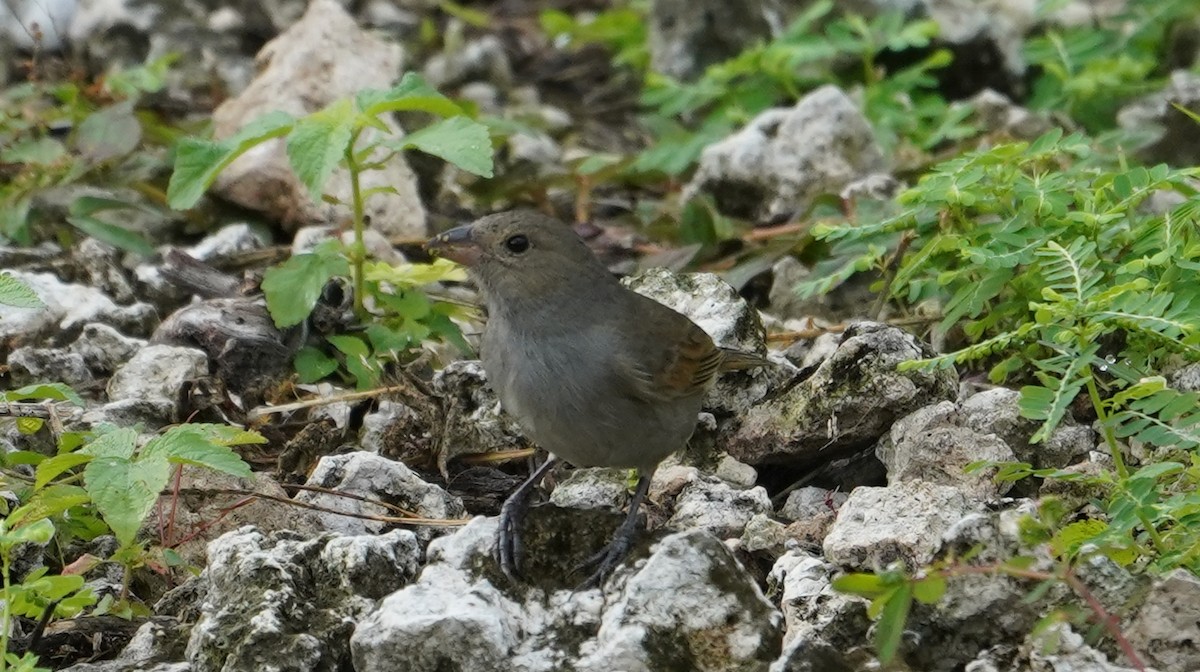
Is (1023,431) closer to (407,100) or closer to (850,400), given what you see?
(850,400)

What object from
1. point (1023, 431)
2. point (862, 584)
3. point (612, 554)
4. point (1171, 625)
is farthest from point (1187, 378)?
point (862, 584)

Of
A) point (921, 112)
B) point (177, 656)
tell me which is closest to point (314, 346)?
point (177, 656)

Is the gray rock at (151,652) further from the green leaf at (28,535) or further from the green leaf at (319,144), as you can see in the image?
the green leaf at (319,144)

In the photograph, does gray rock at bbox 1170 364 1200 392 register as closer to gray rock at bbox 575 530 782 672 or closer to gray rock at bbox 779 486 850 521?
gray rock at bbox 779 486 850 521

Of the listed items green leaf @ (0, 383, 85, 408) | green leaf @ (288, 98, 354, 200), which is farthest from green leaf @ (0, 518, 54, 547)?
green leaf @ (288, 98, 354, 200)

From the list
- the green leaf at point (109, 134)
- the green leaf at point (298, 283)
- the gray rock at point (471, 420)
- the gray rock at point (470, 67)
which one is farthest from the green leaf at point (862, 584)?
the gray rock at point (470, 67)

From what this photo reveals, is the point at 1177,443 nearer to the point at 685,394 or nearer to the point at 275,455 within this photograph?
the point at 685,394
